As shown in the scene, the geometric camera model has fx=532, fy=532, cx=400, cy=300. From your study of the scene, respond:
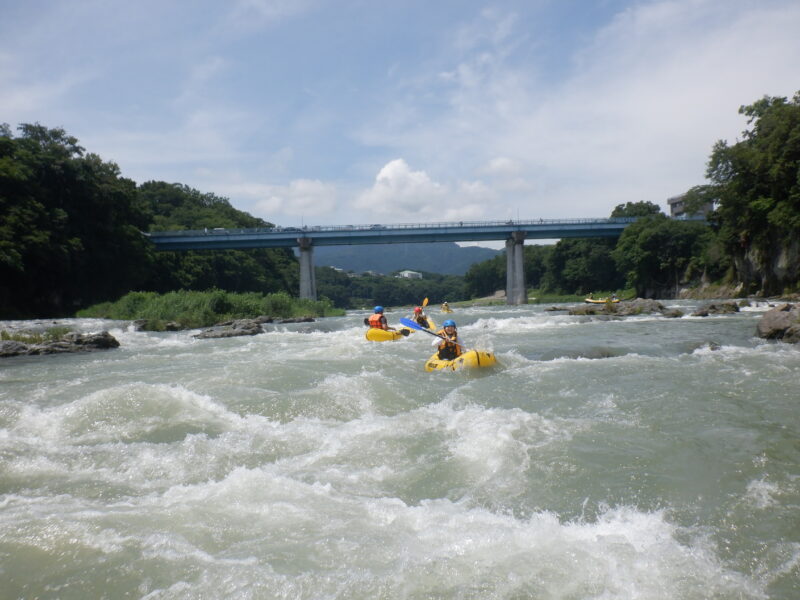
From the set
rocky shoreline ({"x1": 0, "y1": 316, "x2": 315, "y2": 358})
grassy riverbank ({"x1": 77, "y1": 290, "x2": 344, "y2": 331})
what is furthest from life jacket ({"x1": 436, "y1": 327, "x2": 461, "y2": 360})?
grassy riverbank ({"x1": 77, "y1": 290, "x2": 344, "y2": 331})

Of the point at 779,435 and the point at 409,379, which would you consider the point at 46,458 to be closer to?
the point at 409,379

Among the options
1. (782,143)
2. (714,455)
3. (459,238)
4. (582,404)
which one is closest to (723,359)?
(582,404)

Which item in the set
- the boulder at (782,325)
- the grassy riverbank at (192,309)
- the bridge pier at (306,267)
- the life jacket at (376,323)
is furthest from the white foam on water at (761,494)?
the bridge pier at (306,267)

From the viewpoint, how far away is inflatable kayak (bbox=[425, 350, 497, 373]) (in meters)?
9.52

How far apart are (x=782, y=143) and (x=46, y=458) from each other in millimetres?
31625

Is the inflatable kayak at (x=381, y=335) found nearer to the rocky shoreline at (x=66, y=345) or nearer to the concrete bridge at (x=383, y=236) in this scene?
the rocky shoreline at (x=66, y=345)

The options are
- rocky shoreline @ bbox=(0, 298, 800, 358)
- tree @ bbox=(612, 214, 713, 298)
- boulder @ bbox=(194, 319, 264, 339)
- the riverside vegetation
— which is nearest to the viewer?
rocky shoreline @ bbox=(0, 298, 800, 358)

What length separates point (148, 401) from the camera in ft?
Result: 23.5

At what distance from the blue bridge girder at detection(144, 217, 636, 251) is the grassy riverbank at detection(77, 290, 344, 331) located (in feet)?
68.6

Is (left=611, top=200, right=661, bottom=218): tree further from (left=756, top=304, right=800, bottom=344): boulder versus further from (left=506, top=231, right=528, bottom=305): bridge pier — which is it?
(left=756, top=304, right=800, bottom=344): boulder

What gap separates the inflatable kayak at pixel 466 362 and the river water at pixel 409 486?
0.79 m

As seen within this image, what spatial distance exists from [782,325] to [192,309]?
857 inches

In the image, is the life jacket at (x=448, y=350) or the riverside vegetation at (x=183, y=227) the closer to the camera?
the life jacket at (x=448, y=350)

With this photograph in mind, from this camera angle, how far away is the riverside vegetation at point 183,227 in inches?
1081
